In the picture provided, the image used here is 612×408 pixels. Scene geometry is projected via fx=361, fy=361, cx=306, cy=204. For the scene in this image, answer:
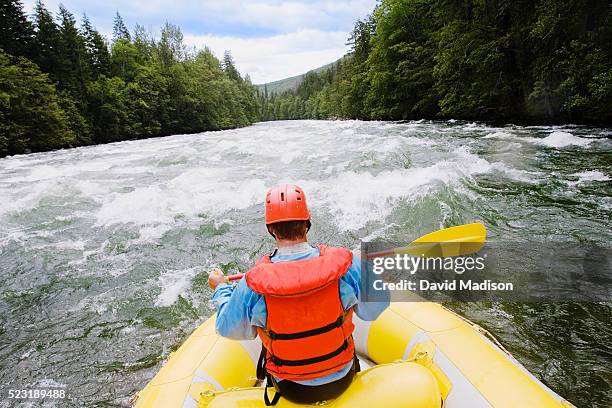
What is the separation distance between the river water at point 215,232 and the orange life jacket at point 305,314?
1.87 m

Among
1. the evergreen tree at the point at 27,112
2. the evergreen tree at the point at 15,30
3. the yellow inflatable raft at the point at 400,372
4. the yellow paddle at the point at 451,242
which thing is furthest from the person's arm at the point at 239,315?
the evergreen tree at the point at 15,30

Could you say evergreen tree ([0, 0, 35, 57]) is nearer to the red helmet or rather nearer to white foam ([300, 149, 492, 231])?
white foam ([300, 149, 492, 231])

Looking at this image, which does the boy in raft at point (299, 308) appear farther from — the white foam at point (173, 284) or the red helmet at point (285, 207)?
the white foam at point (173, 284)

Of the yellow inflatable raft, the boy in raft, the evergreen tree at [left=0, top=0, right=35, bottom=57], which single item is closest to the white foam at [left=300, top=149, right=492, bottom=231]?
the yellow inflatable raft

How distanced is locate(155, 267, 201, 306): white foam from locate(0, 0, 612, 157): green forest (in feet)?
37.3

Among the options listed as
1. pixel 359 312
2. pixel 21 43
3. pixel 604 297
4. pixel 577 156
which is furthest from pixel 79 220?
pixel 21 43

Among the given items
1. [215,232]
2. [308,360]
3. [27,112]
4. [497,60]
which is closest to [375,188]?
[215,232]

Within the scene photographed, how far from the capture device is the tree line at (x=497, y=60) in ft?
34.6

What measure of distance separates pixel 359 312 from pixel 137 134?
31.9m

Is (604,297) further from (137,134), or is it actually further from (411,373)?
(137,134)

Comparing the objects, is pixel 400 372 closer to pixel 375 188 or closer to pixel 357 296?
pixel 357 296

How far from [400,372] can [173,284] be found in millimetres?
3474

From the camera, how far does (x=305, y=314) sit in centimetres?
145

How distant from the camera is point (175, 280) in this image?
4477 mm
